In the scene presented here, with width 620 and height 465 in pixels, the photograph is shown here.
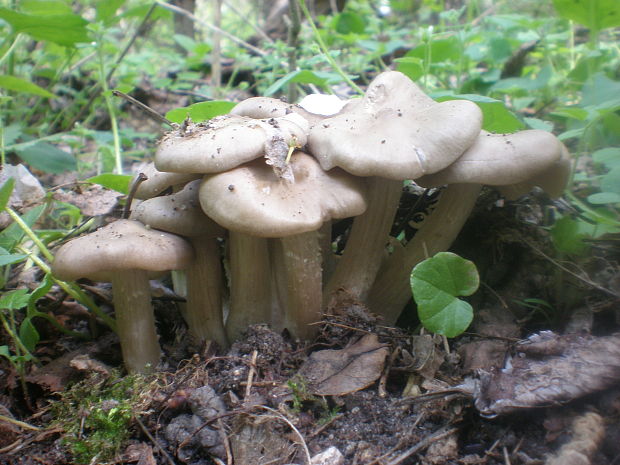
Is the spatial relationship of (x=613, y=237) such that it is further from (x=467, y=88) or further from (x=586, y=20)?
(x=467, y=88)

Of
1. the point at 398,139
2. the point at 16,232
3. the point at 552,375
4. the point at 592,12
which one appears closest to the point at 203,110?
the point at 16,232

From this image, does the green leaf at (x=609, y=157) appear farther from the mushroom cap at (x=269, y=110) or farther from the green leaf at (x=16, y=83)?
the green leaf at (x=16, y=83)

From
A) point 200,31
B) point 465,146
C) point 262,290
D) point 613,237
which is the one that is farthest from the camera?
point 200,31

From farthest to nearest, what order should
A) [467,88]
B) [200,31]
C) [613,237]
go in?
[200,31] < [467,88] < [613,237]

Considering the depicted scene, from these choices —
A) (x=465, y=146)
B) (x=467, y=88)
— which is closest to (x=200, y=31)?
(x=467, y=88)

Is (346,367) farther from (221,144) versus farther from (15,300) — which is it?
(15,300)
